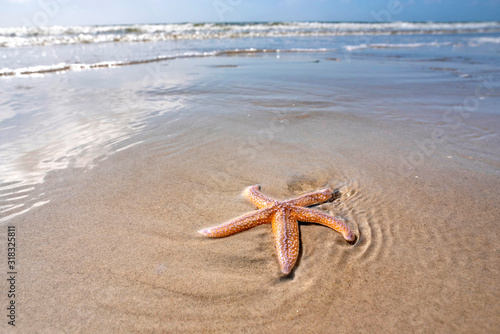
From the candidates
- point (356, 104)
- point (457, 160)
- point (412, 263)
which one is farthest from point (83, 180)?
point (356, 104)

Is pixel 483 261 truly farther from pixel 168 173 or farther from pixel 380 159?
pixel 168 173

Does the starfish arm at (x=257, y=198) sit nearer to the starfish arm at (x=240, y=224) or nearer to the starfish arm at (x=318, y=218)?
the starfish arm at (x=240, y=224)

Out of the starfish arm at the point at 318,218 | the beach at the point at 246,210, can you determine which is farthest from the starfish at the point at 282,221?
the beach at the point at 246,210

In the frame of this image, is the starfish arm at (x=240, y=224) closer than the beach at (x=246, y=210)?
No

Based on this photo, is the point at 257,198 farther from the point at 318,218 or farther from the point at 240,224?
the point at 318,218

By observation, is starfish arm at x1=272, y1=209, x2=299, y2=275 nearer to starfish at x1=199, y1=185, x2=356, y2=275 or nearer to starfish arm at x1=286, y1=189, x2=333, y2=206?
starfish at x1=199, y1=185, x2=356, y2=275

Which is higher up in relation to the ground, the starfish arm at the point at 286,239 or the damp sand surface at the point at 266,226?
the starfish arm at the point at 286,239
